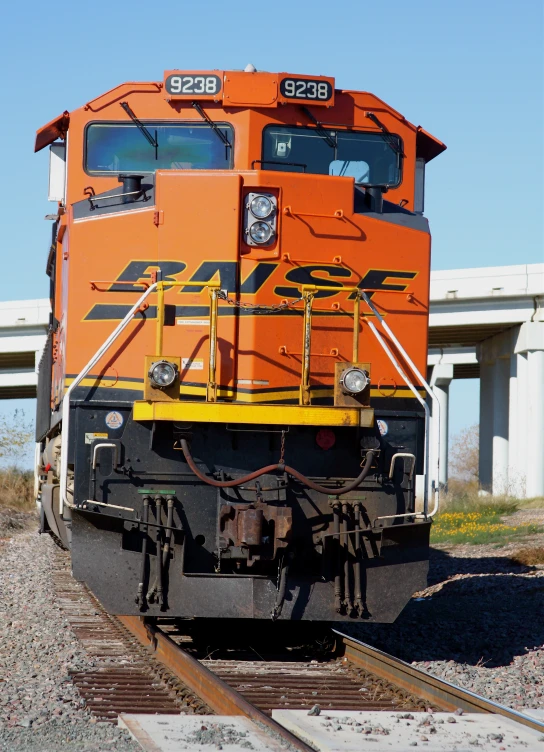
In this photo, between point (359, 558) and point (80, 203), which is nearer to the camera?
point (359, 558)

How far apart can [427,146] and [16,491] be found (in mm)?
23626

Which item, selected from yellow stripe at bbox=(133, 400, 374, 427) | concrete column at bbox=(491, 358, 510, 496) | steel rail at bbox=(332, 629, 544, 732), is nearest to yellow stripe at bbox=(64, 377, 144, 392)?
yellow stripe at bbox=(133, 400, 374, 427)

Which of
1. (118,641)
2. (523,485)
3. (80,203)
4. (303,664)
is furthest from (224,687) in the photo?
(523,485)

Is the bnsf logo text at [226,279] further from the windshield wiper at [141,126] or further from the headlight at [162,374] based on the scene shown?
the windshield wiper at [141,126]

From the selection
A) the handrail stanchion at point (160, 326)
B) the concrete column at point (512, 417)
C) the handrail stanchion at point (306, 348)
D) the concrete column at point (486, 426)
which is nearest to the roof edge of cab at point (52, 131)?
the handrail stanchion at point (160, 326)

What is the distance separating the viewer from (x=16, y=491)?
97.7 feet

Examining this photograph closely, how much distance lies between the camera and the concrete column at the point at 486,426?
32531mm

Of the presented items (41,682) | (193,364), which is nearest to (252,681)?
(41,682)

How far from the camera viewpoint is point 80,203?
7.71 metres

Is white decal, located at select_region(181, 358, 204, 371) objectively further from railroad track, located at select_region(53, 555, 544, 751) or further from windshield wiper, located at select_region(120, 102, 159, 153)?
railroad track, located at select_region(53, 555, 544, 751)

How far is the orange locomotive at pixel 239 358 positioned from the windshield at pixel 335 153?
0.02 metres

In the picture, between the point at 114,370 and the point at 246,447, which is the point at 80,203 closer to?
the point at 114,370

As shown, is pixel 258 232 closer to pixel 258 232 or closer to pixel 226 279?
pixel 258 232

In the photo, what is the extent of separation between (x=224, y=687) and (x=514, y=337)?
81.7 feet
